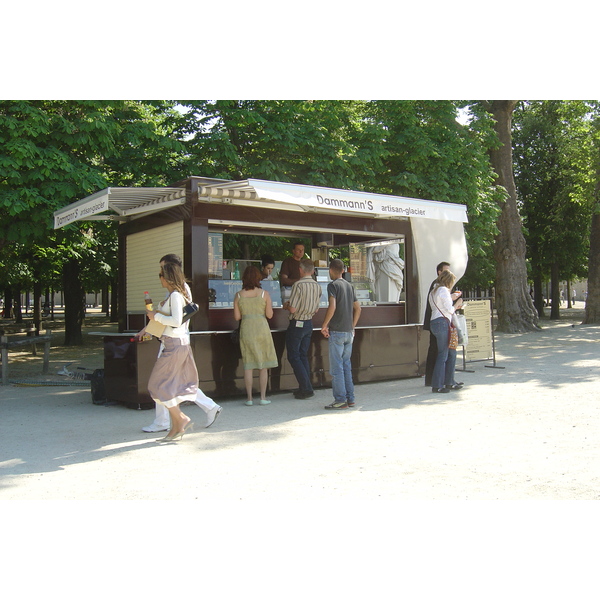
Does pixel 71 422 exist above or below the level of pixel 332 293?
below

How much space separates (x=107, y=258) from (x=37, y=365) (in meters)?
6.89

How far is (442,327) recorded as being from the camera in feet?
29.8

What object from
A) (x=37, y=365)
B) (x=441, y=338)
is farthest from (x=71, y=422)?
(x=37, y=365)

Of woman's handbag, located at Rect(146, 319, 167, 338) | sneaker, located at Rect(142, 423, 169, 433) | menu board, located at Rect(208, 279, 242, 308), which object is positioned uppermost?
menu board, located at Rect(208, 279, 242, 308)

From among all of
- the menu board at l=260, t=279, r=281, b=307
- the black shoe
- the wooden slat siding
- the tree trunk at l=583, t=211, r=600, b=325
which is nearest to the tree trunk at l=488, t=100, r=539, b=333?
the tree trunk at l=583, t=211, r=600, b=325

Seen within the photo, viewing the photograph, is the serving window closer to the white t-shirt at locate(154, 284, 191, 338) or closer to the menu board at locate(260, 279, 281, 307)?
the menu board at locate(260, 279, 281, 307)

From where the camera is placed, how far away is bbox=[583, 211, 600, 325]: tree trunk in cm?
2411

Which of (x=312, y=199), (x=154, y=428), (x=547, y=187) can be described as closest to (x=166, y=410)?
(x=154, y=428)

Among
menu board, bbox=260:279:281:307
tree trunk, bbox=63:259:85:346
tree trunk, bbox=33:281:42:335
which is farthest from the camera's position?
tree trunk, bbox=33:281:42:335

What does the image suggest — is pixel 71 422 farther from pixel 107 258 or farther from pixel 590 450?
pixel 107 258

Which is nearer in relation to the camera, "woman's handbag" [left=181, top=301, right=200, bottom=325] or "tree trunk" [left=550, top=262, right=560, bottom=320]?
"woman's handbag" [left=181, top=301, right=200, bottom=325]

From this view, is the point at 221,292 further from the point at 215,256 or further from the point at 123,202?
the point at 123,202

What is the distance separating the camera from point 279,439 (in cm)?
630

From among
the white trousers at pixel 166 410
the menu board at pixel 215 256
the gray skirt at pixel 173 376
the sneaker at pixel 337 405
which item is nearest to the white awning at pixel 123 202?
the menu board at pixel 215 256
